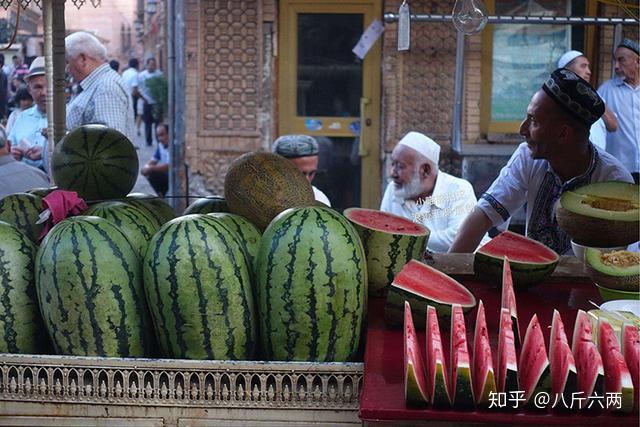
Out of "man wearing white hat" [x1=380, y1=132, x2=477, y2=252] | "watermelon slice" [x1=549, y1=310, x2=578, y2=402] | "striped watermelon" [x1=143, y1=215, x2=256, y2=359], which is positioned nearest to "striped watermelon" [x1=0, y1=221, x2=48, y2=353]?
"striped watermelon" [x1=143, y1=215, x2=256, y2=359]

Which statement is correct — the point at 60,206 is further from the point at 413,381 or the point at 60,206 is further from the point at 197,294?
the point at 413,381

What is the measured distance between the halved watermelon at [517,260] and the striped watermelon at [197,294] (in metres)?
0.96

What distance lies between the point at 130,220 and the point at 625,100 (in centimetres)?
532

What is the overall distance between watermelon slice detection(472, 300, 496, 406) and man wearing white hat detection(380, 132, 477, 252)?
337 cm

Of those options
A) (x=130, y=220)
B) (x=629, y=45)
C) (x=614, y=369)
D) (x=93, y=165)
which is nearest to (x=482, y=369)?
(x=614, y=369)

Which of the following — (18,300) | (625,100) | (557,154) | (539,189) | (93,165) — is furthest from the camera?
(625,100)

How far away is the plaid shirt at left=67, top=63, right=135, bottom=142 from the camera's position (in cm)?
632

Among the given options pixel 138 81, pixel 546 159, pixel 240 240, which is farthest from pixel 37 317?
pixel 138 81

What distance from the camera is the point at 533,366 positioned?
2039 millimetres

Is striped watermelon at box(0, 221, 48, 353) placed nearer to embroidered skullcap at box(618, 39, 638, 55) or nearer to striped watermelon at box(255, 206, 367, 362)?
striped watermelon at box(255, 206, 367, 362)

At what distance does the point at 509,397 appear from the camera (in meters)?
1.98

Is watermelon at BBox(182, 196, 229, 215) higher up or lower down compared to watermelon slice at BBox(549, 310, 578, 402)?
higher up

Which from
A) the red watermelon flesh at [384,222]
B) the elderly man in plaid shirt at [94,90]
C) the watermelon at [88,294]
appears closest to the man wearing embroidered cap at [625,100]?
the elderly man in plaid shirt at [94,90]

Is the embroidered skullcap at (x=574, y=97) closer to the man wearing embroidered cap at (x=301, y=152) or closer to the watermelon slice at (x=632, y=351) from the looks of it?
the watermelon slice at (x=632, y=351)
